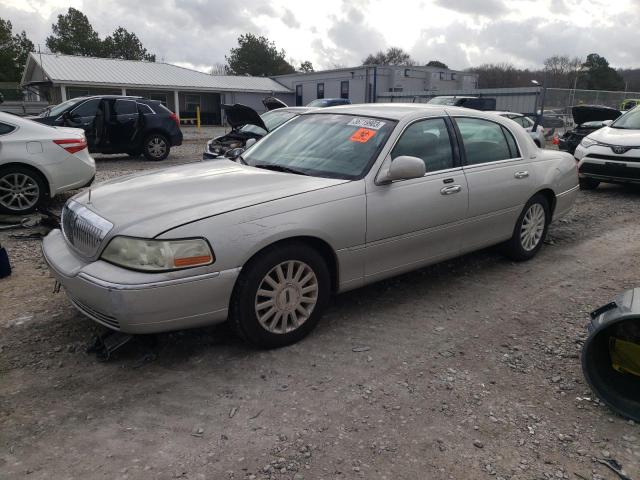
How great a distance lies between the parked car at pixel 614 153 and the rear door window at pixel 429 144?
19.3 ft

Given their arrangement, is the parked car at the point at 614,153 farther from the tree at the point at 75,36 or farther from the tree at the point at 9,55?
the tree at the point at 75,36

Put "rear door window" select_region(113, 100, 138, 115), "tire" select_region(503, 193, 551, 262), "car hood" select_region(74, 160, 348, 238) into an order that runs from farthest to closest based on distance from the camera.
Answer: "rear door window" select_region(113, 100, 138, 115) < "tire" select_region(503, 193, 551, 262) < "car hood" select_region(74, 160, 348, 238)

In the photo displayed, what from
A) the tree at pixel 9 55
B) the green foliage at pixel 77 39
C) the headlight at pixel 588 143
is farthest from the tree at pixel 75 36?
the headlight at pixel 588 143

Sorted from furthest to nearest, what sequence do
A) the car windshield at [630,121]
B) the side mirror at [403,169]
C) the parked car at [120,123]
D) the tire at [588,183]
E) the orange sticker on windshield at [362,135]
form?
the parked car at [120,123]
the tire at [588,183]
the car windshield at [630,121]
the orange sticker on windshield at [362,135]
the side mirror at [403,169]

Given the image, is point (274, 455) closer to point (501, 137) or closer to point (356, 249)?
point (356, 249)

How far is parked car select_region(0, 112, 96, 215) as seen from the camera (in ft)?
21.6

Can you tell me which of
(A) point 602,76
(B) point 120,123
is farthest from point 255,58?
(B) point 120,123

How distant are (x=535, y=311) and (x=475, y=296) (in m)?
0.51

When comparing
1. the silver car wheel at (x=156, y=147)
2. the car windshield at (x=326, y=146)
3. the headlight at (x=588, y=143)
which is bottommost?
the silver car wheel at (x=156, y=147)

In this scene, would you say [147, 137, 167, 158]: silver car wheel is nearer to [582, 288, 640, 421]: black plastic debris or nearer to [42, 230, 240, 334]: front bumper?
[42, 230, 240, 334]: front bumper

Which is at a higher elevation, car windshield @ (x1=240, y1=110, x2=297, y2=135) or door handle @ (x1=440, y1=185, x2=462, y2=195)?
car windshield @ (x1=240, y1=110, x2=297, y2=135)

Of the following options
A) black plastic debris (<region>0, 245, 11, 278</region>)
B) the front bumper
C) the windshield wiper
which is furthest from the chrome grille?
black plastic debris (<region>0, 245, 11, 278</region>)

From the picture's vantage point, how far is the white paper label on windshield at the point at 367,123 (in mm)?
4094

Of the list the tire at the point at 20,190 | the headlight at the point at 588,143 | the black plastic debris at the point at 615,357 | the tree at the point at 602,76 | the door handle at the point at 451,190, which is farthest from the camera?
the tree at the point at 602,76
